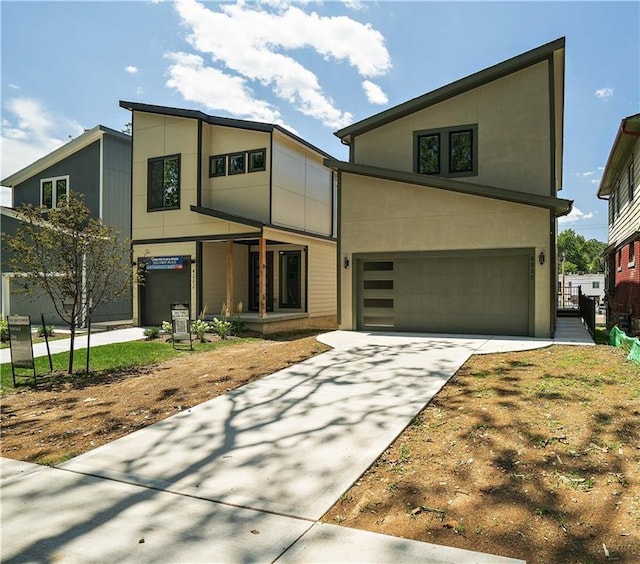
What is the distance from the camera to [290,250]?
1888 cm

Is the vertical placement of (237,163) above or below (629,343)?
above

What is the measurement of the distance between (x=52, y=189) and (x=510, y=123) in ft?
62.6

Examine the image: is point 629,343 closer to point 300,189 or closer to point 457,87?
point 457,87

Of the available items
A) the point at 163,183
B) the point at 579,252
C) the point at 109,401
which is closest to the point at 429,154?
the point at 163,183

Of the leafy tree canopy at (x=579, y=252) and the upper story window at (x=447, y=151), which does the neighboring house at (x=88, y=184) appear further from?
the leafy tree canopy at (x=579, y=252)

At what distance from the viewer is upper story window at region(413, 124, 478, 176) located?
42.0 feet

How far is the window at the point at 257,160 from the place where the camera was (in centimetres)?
1633

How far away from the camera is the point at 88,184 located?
19.4 m

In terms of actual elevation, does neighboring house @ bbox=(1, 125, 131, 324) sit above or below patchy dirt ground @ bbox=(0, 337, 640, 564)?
above

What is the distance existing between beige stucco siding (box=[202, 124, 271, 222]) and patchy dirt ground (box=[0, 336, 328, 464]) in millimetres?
7922

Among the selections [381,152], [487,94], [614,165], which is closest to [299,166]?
[381,152]

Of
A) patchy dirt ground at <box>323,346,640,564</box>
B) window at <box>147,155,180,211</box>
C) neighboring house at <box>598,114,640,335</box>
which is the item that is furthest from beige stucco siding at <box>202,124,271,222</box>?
patchy dirt ground at <box>323,346,640,564</box>

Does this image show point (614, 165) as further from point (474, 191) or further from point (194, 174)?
point (194, 174)

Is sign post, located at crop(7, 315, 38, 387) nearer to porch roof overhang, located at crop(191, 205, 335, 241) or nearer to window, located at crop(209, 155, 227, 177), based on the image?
→ porch roof overhang, located at crop(191, 205, 335, 241)
